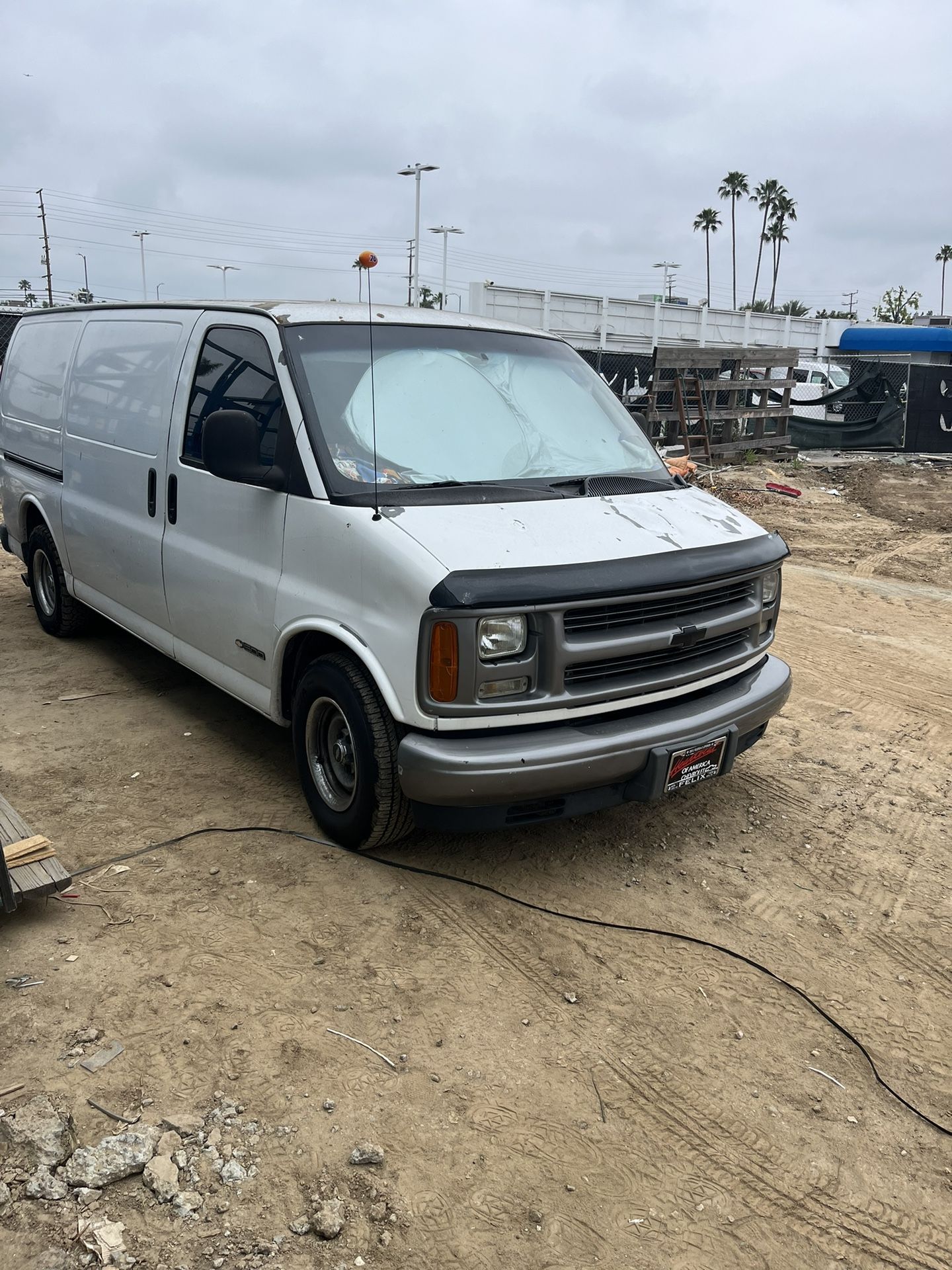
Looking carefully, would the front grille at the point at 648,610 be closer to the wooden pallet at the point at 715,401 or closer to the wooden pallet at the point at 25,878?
the wooden pallet at the point at 25,878

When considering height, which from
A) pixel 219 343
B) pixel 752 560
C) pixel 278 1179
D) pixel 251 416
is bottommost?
pixel 278 1179

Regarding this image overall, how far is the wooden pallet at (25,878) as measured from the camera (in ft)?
11.0

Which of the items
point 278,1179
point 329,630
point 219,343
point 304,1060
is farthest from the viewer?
point 219,343

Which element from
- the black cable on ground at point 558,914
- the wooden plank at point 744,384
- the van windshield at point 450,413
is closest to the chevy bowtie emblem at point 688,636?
the van windshield at point 450,413

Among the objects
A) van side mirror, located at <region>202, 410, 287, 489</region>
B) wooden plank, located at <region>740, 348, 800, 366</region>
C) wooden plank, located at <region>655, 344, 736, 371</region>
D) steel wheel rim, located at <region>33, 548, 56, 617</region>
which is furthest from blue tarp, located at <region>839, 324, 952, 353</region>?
van side mirror, located at <region>202, 410, 287, 489</region>

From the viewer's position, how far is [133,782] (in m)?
4.66

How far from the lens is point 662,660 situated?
3.85 metres

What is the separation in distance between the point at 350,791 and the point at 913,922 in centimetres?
224

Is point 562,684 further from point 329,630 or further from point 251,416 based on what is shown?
point 251,416

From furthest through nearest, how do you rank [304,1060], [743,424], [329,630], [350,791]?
[743,424] < [350,791] < [329,630] < [304,1060]

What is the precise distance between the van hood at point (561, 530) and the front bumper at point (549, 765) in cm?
61

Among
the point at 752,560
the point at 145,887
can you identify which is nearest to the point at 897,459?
the point at 752,560

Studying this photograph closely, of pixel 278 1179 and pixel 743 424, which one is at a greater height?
pixel 743 424

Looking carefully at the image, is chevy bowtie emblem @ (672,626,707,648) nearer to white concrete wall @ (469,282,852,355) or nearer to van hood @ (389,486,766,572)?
van hood @ (389,486,766,572)
